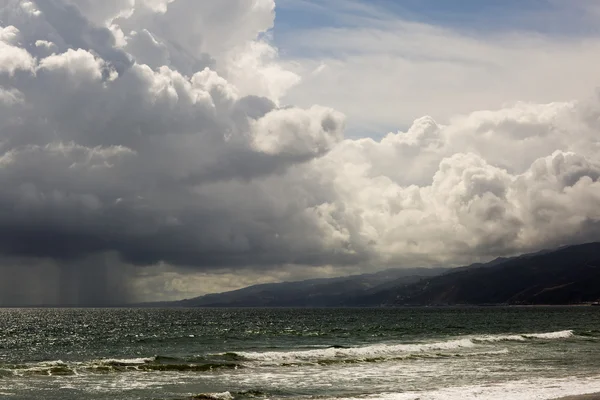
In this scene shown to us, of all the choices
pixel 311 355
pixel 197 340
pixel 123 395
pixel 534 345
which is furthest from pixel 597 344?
pixel 123 395

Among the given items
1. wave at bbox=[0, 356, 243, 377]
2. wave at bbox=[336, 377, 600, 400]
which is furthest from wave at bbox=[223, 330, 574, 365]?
wave at bbox=[336, 377, 600, 400]

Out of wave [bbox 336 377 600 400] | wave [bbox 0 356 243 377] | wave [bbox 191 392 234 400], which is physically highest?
wave [bbox 0 356 243 377]

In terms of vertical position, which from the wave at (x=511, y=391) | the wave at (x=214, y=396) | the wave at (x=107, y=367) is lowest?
the wave at (x=511, y=391)

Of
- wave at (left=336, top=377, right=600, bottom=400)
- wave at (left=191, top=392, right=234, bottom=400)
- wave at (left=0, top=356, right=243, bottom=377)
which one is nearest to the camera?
wave at (left=336, top=377, right=600, bottom=400)

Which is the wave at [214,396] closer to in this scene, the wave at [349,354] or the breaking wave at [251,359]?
the breaking wave at [251,359]

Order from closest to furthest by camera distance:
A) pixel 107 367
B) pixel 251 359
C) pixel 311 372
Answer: pixel 311 372 < pixel 107 367 < pixel 251 359

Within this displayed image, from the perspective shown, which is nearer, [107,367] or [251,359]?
[107,367]

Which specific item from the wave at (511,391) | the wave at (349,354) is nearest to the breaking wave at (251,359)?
the wave at (349,354)

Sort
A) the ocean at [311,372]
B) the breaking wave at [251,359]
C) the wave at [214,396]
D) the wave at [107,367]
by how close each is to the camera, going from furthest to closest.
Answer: the breaking wave at [251,359]
the wave at [107,367]
the ocean at [311,372]
the wave at [214,396]

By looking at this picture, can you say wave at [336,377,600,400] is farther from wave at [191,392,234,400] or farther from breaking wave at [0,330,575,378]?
breaking wave at [0,330,575,378]

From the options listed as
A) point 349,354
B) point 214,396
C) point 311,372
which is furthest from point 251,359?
point 214,396

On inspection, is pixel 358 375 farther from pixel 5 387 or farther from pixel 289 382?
pixel 5 387

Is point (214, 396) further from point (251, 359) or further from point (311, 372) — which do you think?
point (251, 359)

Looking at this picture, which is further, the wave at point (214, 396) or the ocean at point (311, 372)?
the ocean at point (311, 372)
